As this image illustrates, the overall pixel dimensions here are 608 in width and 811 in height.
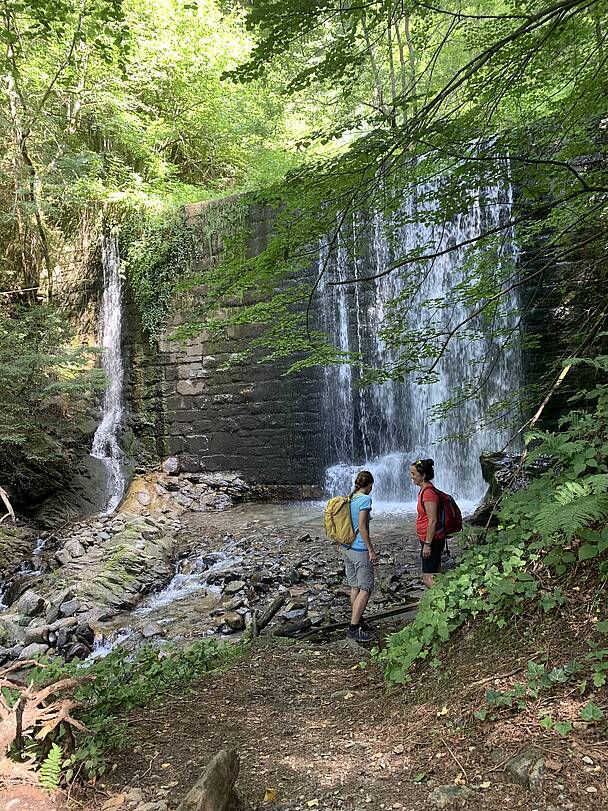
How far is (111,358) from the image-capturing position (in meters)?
13.4

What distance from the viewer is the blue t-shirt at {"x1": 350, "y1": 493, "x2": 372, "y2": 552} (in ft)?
14.5

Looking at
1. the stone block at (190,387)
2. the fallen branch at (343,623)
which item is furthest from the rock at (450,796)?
the stone block at (190,387)

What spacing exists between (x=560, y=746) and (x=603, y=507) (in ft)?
3.46

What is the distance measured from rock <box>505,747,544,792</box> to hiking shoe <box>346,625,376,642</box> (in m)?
2.29

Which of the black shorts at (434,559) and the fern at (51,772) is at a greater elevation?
the fern at (51,772)

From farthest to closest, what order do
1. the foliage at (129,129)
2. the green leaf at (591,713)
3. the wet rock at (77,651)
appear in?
1. the foliage at (129,129)
2. the wet rock at (77,651)
3. the green leaf at (591,713)

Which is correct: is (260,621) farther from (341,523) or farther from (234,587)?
(234,587)

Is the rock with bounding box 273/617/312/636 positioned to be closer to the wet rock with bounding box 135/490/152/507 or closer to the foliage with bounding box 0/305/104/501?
the wet rock with bounding box 135/490/152/507

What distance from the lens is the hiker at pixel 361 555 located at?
441 cm

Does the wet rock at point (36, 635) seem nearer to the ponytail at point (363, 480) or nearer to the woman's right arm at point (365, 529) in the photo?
the woman's right arm at point (365, 529)

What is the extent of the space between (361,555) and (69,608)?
3.81m

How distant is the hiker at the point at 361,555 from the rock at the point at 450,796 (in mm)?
2310

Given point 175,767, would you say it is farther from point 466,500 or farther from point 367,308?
point 367,308

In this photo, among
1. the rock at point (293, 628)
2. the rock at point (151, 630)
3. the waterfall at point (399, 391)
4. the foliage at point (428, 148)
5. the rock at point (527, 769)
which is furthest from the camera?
the waterfall at point (399, 391)
